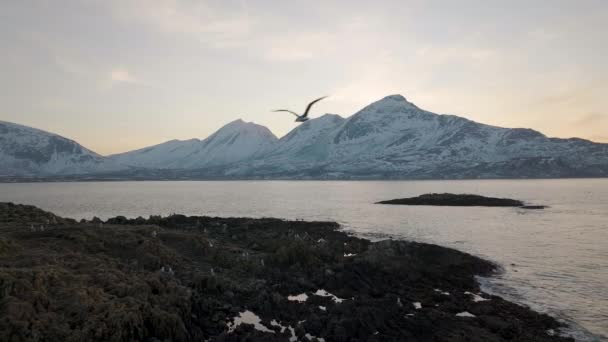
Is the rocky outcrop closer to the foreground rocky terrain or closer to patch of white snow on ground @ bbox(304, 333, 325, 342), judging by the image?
the foreground rocky terrain

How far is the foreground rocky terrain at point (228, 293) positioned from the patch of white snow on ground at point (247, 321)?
130 mm

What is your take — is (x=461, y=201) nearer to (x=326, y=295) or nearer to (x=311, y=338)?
(x=326, y=295)

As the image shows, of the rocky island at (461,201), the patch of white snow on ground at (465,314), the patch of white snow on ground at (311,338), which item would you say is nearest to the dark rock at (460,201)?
the rocky island at (461,201)

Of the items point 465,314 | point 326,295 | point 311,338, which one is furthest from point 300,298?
point 465,314

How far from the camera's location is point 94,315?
23312mm

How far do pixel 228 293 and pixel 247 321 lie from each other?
181 inches

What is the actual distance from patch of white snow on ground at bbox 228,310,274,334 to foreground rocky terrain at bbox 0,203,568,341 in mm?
130

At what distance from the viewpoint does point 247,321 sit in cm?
2836

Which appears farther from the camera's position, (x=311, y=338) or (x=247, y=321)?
(x=247, y=321)

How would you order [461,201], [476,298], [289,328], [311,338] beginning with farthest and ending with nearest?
[461,201], [476,298], [289,328], [311,338]

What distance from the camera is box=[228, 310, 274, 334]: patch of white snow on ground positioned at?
27.1m

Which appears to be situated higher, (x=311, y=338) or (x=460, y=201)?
(x=460, y=201)

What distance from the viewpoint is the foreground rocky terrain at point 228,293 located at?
77.8 ft

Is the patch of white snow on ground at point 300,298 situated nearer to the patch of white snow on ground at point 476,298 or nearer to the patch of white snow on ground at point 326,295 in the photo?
the patch of white snow on ground at point 326,295
